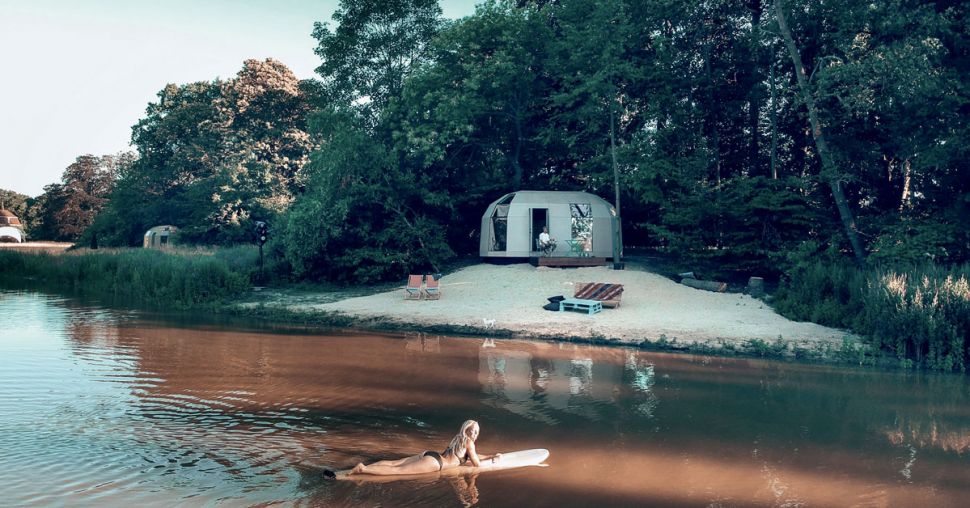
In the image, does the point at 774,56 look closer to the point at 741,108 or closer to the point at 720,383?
the point at 741,108

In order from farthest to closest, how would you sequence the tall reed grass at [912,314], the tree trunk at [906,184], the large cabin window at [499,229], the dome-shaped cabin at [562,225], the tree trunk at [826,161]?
1. the large cabin window at [499,229]
2. the dome-shaped cabin at [562,225]
3. the tree trunk at [906,184]
4. the tree trunk at [826,161]
5. the tall reed grass at [912,314]

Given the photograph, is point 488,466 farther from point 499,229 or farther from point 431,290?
point 499,229

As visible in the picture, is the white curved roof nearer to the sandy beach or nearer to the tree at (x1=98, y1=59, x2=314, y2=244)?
the sandy beach

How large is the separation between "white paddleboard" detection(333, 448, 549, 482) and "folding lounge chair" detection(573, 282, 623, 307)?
10.6m

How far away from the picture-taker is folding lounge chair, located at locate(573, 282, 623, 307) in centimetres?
1762

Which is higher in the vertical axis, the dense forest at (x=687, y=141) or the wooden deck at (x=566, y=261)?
the dense forest at (x=687, y=141)

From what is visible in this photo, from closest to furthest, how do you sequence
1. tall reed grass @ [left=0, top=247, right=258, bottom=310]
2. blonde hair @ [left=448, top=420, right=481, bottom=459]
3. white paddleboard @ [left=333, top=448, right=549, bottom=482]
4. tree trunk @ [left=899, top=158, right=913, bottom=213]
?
white paddleboard @ [left=333, top=448, right=549, bottom=482] < blonde hair @ [left=448, top=420, right=481, bottom=459] < tree trunk @ [left=899, top=158, right=913, bottom=213] < tall reed grass @ [left=0, top=247, right=258, bottom=310]

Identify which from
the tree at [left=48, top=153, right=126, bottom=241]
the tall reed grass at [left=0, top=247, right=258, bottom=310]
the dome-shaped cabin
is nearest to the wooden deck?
the dome-shaped cabin

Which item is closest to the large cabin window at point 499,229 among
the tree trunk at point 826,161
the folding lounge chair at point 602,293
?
the folding lounge chair at point 602,293

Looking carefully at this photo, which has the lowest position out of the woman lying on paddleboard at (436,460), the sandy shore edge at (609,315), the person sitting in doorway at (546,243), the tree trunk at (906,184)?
the woman lying on paddleboard at (436,460)

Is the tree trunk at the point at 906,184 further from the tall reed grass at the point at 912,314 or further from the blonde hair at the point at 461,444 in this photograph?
the blonde hair at the point at 461,444

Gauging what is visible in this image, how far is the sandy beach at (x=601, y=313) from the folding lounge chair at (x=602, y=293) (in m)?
0.28

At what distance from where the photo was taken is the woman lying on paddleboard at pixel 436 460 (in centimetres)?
647

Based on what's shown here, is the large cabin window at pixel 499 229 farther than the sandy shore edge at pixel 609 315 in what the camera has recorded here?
Yes
